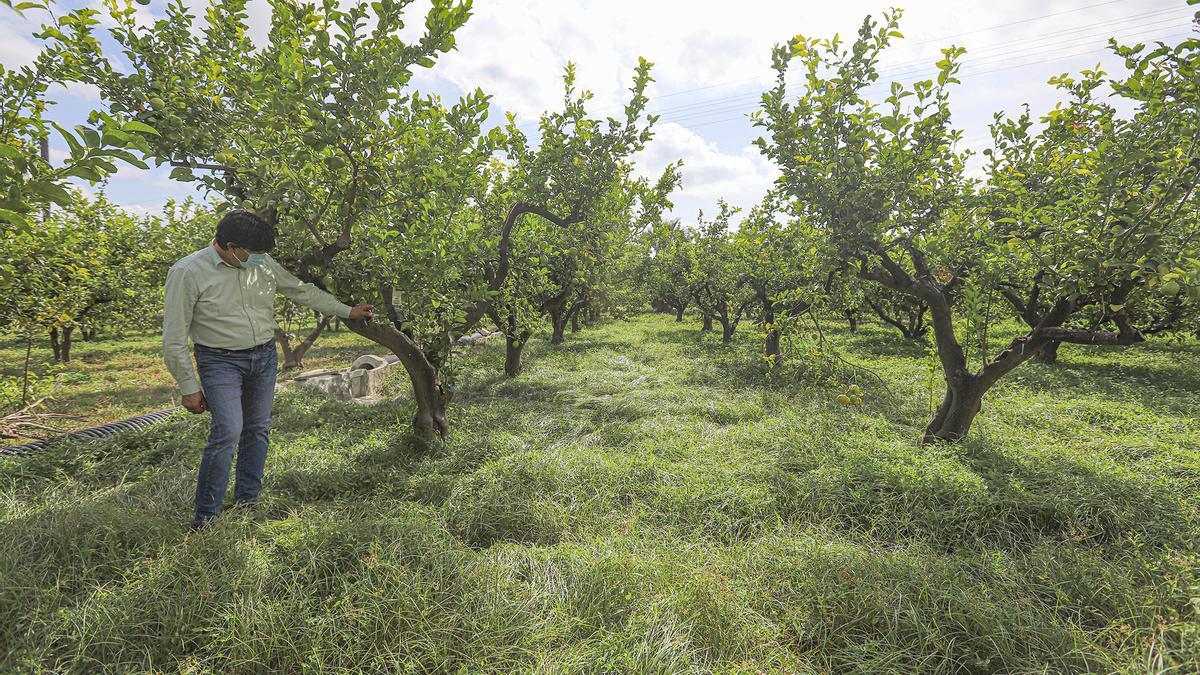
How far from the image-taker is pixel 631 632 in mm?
2338

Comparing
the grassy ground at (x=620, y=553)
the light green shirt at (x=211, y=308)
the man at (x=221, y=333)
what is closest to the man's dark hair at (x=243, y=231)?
the man at (x=221, y=333)

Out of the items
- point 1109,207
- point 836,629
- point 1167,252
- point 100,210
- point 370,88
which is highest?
point 100,210

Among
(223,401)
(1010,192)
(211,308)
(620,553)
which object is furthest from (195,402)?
(1010,192)

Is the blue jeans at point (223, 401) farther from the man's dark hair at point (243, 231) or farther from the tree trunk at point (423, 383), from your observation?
the tree trunk at point (423, 383)

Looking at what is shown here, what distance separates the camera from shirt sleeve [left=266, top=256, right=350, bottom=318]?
3422 mm

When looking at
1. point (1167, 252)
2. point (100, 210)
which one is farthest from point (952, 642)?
point (100, 210)

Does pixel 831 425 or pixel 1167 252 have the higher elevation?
pixel 1167 252

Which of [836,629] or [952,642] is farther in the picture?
[836,629]

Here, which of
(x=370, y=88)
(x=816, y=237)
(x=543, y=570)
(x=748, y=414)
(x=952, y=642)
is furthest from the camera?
(x=748, y=414)

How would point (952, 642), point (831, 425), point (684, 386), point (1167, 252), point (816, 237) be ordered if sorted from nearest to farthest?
1. point (952, 642)
2. point (1167, 252)
3. point (816, 237)
4. point (831, 425)
5. point (684, 386)

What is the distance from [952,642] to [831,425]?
3823 mm

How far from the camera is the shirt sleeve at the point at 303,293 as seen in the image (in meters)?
3.42

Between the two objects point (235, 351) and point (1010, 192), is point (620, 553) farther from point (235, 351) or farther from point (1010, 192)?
point (1010, 192)

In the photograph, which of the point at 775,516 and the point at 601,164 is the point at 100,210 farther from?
the point at 775,516
